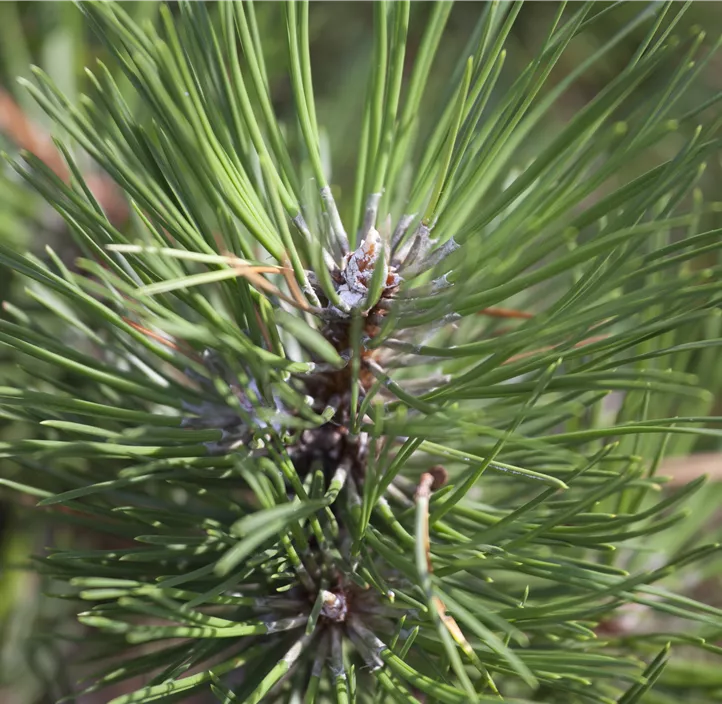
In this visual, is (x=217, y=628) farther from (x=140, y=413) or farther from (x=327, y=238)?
(x=327, y=238)

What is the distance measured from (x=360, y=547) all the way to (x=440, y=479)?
0.07 m

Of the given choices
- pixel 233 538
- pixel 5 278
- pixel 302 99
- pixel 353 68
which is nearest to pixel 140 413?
pixel 233 538

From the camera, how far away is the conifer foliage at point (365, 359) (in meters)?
0.34

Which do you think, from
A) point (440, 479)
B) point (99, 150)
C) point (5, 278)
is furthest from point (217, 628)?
point (5, 278)

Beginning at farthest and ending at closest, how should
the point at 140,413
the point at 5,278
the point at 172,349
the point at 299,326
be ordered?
the point at 5,278, the point at 172,349, the point at 140,413, the point at 299,326

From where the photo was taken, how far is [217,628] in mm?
372

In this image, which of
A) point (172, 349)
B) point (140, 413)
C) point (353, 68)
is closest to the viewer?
point (140, 413)

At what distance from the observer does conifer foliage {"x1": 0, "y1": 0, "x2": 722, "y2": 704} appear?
0.34 m

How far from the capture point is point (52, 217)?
811 mm

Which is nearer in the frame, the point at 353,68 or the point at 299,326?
the point at 299,326

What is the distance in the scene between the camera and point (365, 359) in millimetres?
435

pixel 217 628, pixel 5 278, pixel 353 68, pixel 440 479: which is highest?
pixel 353 68

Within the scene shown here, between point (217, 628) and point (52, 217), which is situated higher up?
point (52, 217)

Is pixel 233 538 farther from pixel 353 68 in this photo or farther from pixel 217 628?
pixel 353 68
